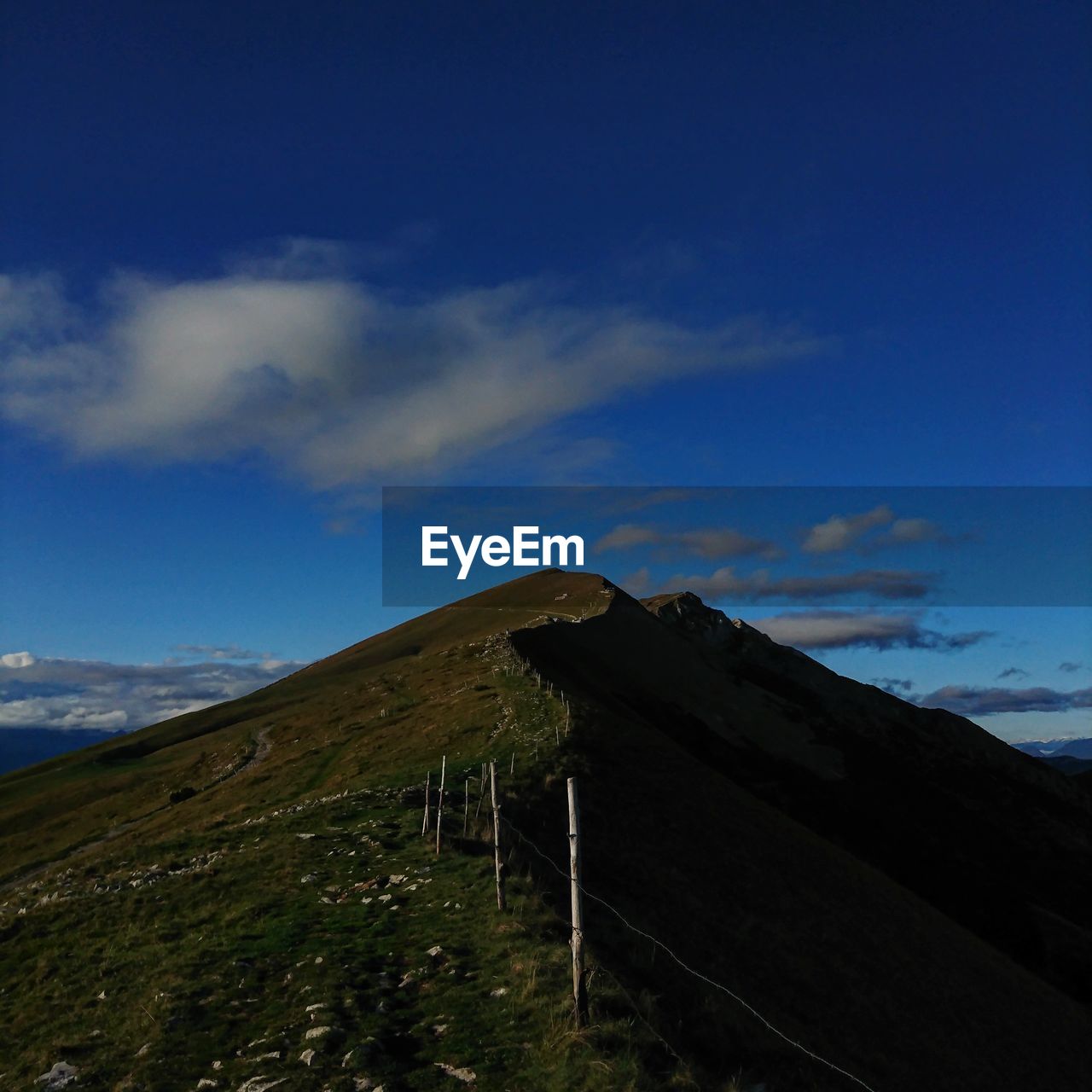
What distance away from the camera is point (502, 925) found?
1797 cm

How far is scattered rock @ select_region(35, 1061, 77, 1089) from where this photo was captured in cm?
1320

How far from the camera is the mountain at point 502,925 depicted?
1381cm

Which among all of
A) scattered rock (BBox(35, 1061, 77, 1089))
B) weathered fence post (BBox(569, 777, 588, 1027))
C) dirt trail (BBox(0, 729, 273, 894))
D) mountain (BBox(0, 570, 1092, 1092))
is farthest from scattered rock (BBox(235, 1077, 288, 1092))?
dirt trail (BBox(0, 729, 273, 894))

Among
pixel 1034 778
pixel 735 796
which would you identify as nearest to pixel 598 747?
pixel 735 796

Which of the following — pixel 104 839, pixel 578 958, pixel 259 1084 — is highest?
pixel 578 958

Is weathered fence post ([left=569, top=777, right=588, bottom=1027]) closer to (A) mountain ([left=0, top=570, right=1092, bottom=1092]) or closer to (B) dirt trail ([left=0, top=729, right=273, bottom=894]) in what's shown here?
(A) mountain ([left=0, top=570, right=1092, bottom=1092])

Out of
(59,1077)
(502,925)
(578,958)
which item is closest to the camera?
(578,958)

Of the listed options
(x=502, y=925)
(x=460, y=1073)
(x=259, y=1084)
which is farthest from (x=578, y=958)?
(x=259, y=1084)

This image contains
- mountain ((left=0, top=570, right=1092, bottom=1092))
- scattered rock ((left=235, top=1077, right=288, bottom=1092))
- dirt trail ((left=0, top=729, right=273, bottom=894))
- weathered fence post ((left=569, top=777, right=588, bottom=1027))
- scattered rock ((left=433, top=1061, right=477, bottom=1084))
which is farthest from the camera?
dirt trail ((left=0, top=729, right=273, bottom=894))

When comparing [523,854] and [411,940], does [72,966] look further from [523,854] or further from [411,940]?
[523,854]

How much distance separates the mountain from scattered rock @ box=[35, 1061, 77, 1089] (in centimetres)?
28

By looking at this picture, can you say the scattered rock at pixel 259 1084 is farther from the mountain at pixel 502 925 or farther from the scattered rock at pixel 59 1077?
the scattered rock at pixel 59 1077

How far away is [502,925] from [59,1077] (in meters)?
8.70

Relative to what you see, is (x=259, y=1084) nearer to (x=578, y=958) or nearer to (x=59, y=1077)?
(x=59, y=1077)
